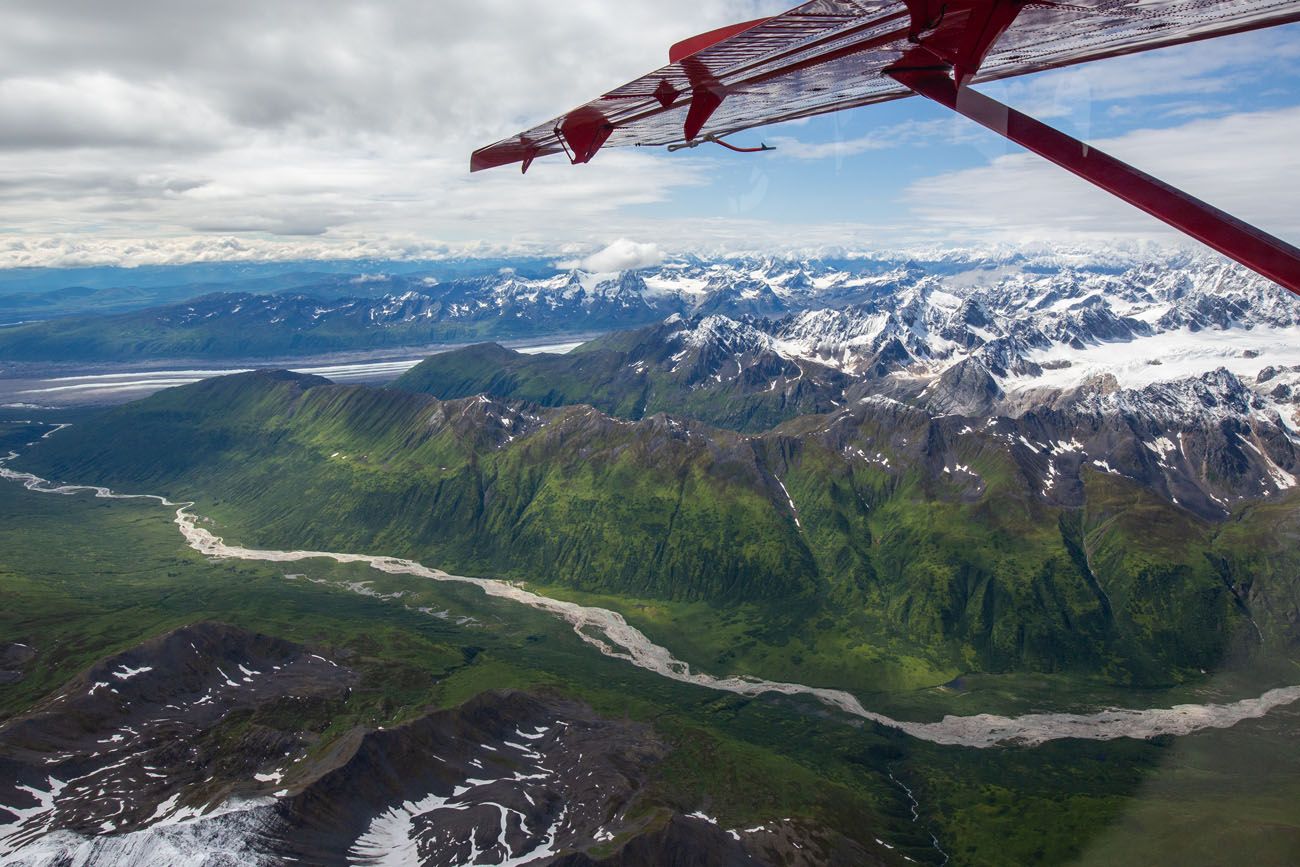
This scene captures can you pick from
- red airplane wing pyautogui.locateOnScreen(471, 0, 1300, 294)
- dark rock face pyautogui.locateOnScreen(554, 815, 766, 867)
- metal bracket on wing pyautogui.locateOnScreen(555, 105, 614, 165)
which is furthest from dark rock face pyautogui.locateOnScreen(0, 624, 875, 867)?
red airplane wing pyautogui.locateOnScreen(471, 0, 1300, 294)

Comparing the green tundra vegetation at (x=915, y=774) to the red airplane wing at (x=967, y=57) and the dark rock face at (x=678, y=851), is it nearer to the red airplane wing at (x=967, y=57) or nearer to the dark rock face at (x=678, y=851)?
the dark rock face at (x=678, y=851)

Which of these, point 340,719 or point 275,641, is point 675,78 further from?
point 275,641

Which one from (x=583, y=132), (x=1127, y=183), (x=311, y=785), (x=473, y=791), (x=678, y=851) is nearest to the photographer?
(x=1127, y=183)

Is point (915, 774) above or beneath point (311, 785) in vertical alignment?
beneath

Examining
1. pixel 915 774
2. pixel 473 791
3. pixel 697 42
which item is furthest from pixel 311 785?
pixel 697 42

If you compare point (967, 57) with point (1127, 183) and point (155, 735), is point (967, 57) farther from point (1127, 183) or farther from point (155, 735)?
point (155, 735)

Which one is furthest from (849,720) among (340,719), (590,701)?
(340,719)

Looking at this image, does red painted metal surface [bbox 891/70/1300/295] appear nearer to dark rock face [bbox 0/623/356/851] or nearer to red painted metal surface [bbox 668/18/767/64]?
red painted metal surface [bbox 668/18/767/64]
